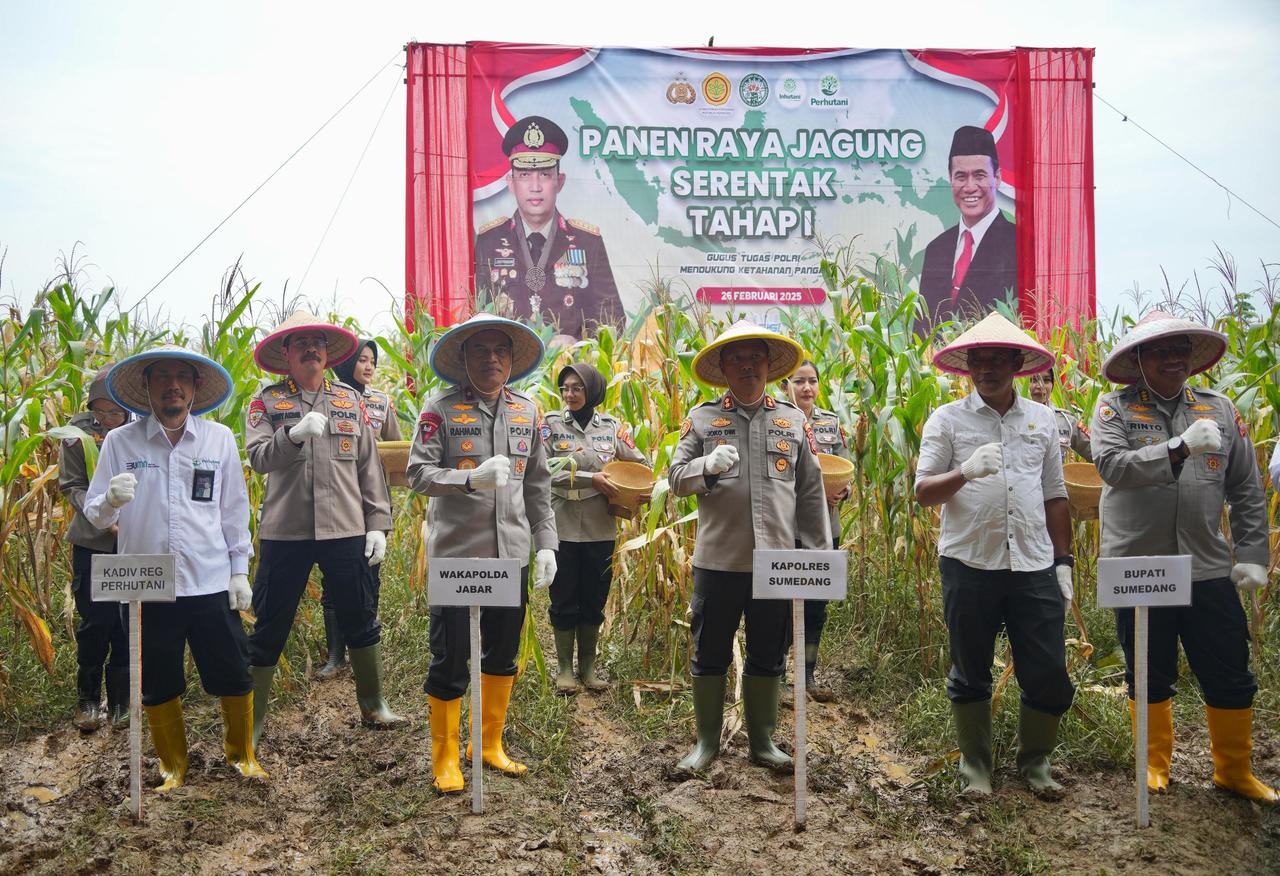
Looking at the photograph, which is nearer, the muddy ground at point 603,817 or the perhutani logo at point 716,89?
the muddy ground at point 603,817

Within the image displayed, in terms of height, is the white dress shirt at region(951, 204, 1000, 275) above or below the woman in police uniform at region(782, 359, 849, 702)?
above

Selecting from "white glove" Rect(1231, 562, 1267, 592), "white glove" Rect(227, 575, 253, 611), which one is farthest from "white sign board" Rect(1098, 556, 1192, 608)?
"white glove" Rect(227, 575, 253, 611)

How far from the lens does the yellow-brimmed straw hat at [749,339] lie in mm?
3551

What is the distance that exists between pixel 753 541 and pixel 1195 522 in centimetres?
165

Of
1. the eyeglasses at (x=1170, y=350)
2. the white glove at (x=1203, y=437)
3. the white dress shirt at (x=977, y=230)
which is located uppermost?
the white dress shirt at (x=977, y=230)

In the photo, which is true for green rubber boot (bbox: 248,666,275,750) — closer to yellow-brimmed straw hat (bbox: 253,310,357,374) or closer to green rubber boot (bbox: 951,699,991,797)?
yellow-brimmed straw hat (bbox: 253,310,357,374)

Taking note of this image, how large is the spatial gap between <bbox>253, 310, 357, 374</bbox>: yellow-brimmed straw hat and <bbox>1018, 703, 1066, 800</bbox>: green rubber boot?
3.38m

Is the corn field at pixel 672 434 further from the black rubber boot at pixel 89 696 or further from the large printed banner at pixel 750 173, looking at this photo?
the large printed banner at pixel 750 173

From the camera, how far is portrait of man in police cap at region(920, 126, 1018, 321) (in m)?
9.26

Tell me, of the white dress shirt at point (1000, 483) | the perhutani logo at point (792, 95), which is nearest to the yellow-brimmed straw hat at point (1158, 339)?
the white dress shirt at point (1000, 483)

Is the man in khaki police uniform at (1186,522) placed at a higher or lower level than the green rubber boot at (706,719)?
higher

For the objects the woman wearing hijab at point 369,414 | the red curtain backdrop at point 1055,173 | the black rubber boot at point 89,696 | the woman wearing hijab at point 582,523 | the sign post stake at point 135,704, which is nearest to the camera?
the sign post stake at point 135,704

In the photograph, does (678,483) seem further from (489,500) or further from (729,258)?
(729,258)

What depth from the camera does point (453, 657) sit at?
3.54m
